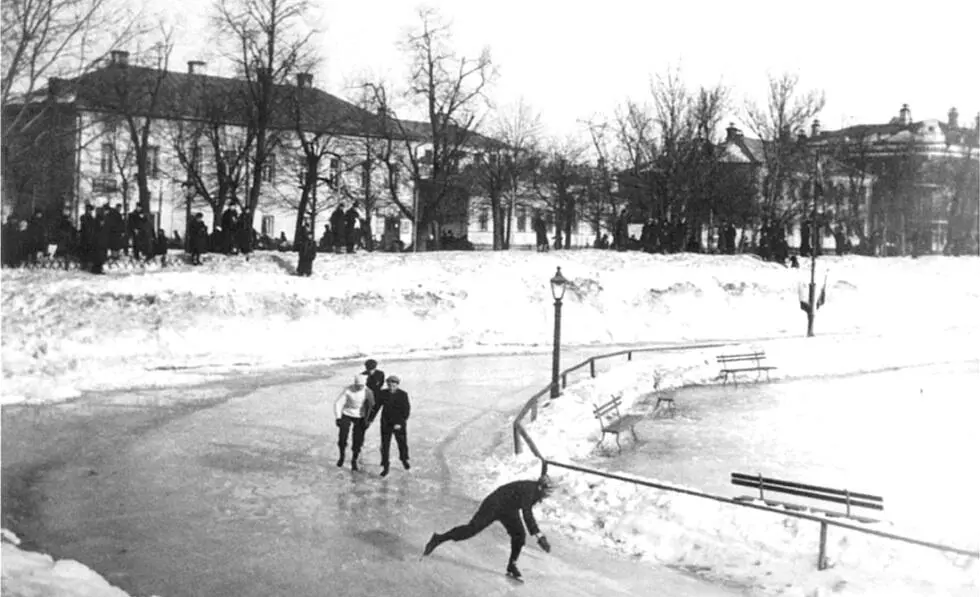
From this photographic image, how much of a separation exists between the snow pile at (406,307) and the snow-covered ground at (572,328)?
2.1 inches

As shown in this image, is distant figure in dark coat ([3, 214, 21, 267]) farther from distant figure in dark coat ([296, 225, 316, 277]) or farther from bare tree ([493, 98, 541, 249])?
bare tree ([493, 98, 541, 249])

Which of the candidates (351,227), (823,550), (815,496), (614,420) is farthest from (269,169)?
(823,550)

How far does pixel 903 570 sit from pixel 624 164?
26.8 meters

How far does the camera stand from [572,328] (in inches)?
1222

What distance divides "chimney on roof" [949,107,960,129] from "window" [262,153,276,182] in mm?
12212

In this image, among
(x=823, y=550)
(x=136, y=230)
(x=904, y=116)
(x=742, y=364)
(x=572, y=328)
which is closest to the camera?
(x=823, y=550)

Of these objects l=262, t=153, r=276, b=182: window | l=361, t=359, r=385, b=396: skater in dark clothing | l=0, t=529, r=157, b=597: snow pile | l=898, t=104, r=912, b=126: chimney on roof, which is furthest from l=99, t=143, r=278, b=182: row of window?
l=898, t=104, r=912, b=126: chimney on roof

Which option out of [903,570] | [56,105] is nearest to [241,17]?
[56,105]

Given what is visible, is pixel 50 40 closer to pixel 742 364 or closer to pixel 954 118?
pixel 954 118

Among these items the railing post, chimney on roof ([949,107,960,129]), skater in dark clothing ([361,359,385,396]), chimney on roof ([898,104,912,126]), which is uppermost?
chimney on roof ([898,104,912,126])

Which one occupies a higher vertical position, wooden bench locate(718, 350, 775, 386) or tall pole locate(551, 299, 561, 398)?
tall pole locate(551, 299, 561, 398)

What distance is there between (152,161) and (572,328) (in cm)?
1505

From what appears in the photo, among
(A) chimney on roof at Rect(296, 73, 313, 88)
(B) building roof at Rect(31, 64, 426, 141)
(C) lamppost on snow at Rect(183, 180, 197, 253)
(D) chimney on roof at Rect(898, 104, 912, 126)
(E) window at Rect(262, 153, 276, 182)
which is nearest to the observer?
(D) chimney on roof at Rect(898, 104, 912, 126)

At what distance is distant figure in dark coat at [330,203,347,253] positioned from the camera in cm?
2705
